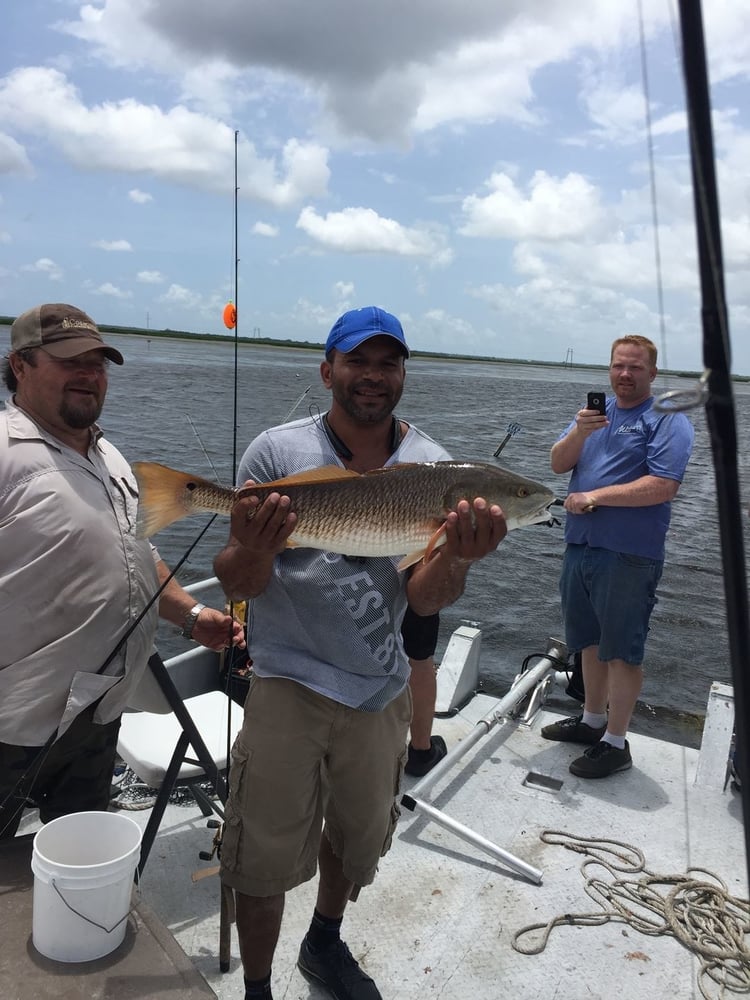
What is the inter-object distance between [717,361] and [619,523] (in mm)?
3728

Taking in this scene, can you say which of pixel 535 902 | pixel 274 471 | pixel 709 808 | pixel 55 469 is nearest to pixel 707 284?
pixel 274 471

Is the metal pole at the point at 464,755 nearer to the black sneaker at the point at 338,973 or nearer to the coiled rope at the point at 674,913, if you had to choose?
the coiled rope at the point at 674,913

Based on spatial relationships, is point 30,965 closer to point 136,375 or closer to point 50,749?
point 50,749

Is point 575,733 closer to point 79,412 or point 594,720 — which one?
point 594,720

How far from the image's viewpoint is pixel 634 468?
5.14 meters

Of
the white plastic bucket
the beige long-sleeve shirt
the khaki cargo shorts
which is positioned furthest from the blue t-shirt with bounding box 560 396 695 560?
the white plastic bucket

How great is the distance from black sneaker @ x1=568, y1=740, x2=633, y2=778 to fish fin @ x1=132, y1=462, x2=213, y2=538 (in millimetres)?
3624

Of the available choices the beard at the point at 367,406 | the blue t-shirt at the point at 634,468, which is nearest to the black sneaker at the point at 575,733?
the blue t-shirt at the point at 634,468

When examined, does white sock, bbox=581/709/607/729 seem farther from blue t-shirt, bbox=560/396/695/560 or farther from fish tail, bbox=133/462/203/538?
fish tail, bbox=133/462/203/538

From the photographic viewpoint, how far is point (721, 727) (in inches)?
220

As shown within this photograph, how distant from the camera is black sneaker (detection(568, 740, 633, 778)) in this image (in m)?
5.25

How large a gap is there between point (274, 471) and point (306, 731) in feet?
3.40

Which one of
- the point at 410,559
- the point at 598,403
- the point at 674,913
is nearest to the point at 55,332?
the point at 410,559

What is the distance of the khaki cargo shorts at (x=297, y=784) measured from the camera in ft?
9.62
